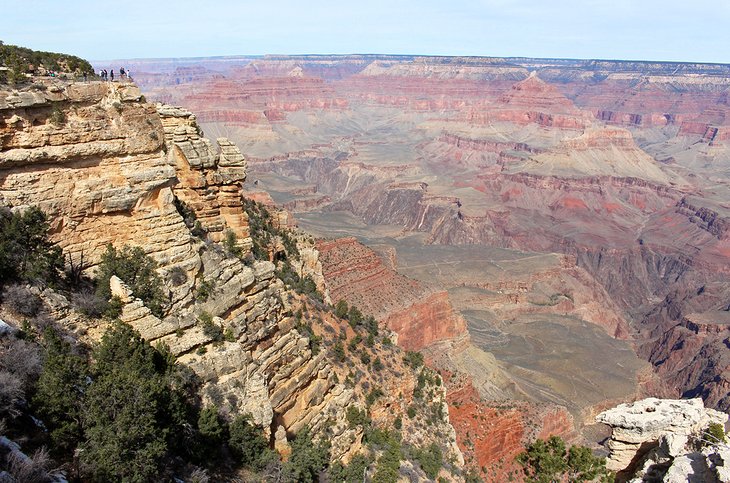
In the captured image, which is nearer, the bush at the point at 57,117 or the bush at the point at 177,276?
the bush at the point at 57,117

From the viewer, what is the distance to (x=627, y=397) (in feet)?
200

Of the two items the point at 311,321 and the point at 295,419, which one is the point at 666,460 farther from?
the point at 311,321

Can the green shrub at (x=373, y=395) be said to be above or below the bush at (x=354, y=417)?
below

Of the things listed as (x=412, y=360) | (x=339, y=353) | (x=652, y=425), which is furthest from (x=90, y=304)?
(x=412, y=360)

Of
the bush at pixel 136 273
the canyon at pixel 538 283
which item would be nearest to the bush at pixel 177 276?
the bush at pixel 136 273

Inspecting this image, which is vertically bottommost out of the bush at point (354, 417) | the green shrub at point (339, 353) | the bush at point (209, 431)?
the green shrub at point (339, 353)

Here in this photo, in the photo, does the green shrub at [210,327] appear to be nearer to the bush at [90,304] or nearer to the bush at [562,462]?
the bush at [90,304]

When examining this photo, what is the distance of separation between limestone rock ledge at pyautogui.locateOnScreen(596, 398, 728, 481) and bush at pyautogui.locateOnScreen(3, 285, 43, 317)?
15536mm

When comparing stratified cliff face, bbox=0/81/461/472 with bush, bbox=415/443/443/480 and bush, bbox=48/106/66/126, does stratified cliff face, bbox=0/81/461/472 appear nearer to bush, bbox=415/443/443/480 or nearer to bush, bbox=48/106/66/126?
bush, bbox=48/106/66/126

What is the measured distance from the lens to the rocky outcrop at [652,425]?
570 inches

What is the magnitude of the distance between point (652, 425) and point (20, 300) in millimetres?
16754

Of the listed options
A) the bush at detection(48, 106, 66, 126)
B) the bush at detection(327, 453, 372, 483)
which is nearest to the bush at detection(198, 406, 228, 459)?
the bush at detection(327, 453, 372, 483)

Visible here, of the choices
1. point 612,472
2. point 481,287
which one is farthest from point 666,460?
point 481,287

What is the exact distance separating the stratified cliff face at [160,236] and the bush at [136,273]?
27cm
